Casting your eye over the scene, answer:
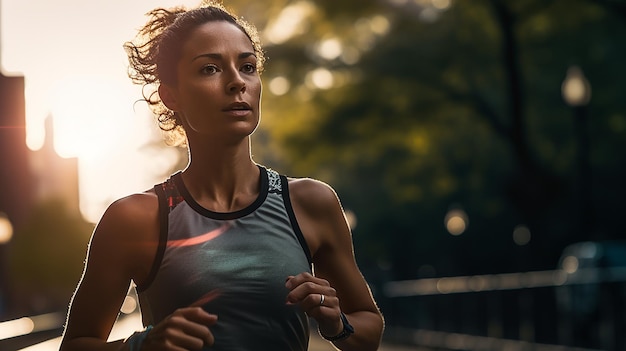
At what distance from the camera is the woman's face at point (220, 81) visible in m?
3.34

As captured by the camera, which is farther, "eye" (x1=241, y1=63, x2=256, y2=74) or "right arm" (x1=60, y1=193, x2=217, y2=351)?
"eye" (x1=241, y1=63, x2=256, y2=74)

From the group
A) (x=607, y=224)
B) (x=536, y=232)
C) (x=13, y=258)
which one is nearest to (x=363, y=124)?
(x=536, y=232)

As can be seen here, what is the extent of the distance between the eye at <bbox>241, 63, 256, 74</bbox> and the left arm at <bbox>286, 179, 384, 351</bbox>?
30 centimetres

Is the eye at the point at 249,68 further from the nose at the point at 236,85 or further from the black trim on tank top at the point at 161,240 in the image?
the black trim on tank top at the point at 161,240

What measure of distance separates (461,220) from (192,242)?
1712 inches

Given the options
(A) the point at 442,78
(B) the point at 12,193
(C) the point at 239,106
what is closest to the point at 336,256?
(C) the point at 239,106

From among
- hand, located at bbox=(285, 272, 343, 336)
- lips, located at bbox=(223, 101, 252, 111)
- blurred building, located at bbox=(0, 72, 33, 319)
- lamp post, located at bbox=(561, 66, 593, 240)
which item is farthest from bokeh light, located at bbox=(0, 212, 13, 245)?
hand, located at bbox=(285, 272, 343, 336)

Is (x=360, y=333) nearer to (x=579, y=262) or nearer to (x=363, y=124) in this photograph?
(x=363, y=124)

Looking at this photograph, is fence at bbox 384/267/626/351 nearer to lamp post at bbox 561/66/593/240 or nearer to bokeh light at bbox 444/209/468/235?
lamp post at bbox 561/66/593/240

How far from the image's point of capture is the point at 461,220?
4641cm

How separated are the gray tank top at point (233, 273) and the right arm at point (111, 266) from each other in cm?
4

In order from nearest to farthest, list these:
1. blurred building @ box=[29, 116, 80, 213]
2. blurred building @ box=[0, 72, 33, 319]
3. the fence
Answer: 1. the fence
2. blurred building @ box=[0, 72, 33, 319]
3. blurred building @ box=[29, 116, 80, 213]

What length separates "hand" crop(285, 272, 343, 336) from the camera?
311cm

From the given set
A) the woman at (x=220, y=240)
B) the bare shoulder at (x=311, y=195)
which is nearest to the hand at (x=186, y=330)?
the woman at (x=220, y=240)
